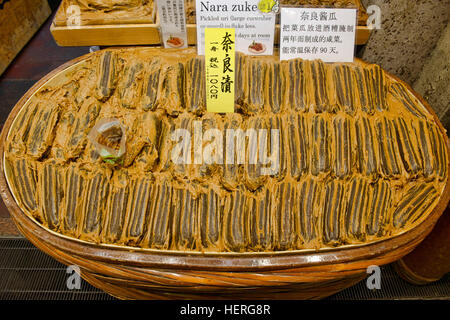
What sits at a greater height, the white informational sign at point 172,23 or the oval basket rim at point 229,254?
the white informational sign at point 172,23

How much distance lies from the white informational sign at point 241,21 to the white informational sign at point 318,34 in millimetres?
139

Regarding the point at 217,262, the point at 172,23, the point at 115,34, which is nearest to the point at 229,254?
the point at 217,262

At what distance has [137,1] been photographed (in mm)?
3055

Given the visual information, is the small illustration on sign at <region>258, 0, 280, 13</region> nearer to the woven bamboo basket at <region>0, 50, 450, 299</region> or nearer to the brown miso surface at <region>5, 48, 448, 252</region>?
the brown miso surface at <region>5, 48, 448, 252</region>

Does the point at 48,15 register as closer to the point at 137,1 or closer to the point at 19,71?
the point at 19,71

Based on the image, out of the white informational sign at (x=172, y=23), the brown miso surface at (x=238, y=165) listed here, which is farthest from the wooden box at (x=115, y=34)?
the brown miso surface at (x=238, y=165)

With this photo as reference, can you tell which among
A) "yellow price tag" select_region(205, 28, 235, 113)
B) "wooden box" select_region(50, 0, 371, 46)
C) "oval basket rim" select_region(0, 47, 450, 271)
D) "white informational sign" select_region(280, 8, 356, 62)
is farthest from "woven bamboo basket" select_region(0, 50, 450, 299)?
"wooden box" select_region(50, 0, 371, 46)

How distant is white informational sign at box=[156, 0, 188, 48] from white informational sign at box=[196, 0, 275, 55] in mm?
270

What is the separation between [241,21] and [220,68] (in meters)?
0.48

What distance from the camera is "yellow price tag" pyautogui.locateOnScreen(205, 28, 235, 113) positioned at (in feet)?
7.38

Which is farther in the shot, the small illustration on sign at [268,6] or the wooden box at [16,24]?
the wooden box at [16,24]

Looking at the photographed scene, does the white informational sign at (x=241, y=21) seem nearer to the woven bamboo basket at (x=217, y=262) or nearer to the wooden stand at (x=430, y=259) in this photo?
the woven bamboo basket at (x=217, y=262)

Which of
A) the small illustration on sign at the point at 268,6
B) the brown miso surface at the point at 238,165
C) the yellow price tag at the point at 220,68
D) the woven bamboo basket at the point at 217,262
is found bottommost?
the woven bamboo basket at the point at 217,262

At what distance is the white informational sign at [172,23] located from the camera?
2.64 m
